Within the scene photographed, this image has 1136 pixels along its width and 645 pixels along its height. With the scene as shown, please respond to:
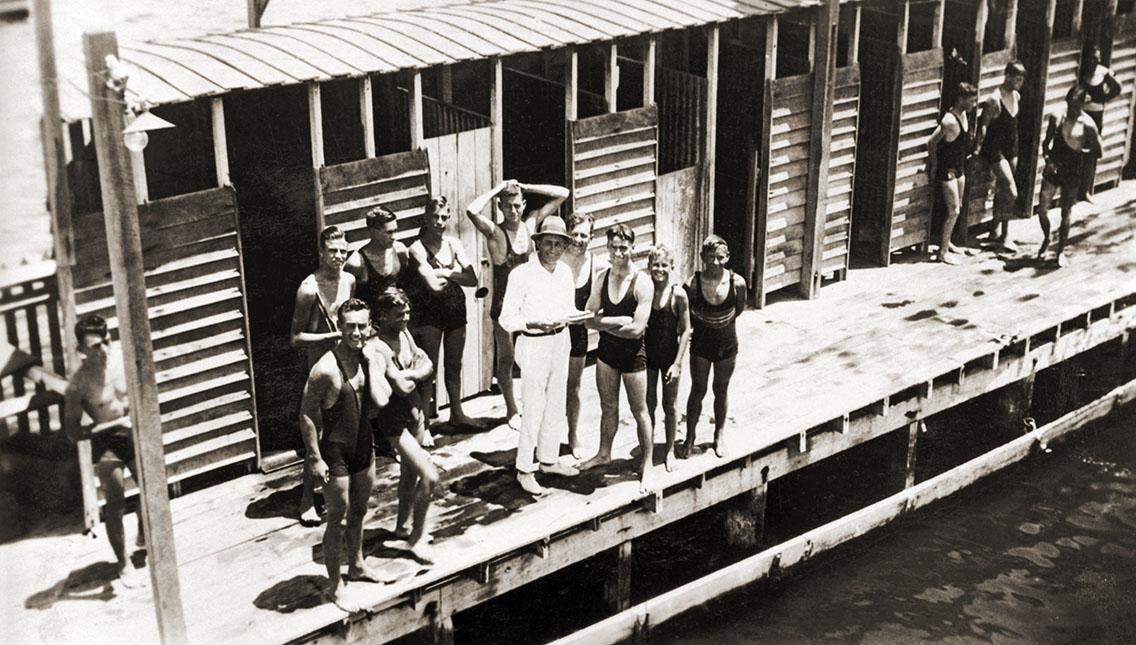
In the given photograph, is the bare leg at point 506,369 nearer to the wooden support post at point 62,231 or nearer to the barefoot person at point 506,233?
the barefoot person at point 506,233

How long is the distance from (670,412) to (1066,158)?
706cm

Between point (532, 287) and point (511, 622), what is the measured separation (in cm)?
281

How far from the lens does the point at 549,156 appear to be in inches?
484

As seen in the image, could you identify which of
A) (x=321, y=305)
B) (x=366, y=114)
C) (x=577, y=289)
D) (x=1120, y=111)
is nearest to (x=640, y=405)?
(x=577, y=289)

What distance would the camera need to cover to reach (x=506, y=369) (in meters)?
10.9

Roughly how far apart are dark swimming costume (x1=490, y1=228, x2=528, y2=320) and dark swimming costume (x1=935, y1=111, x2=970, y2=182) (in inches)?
244

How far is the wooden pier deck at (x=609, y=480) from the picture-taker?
8688mm

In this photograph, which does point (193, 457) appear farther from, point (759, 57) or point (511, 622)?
point (759, 57)

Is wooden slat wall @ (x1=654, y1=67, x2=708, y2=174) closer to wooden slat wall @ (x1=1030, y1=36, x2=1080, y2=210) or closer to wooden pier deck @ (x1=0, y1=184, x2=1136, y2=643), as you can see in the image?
wooden pier deck @ (x1=0, y1=184, x2=1136, y2=643)

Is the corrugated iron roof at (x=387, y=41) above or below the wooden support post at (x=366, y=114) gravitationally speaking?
above

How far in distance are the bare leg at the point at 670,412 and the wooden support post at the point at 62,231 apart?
167 inches

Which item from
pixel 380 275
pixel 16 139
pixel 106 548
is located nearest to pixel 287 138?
pixel 380 275

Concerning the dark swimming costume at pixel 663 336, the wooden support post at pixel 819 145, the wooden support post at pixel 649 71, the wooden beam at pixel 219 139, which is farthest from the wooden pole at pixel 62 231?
the wooden support post at pixel 819 145

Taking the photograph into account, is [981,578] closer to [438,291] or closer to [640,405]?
[640,405]
